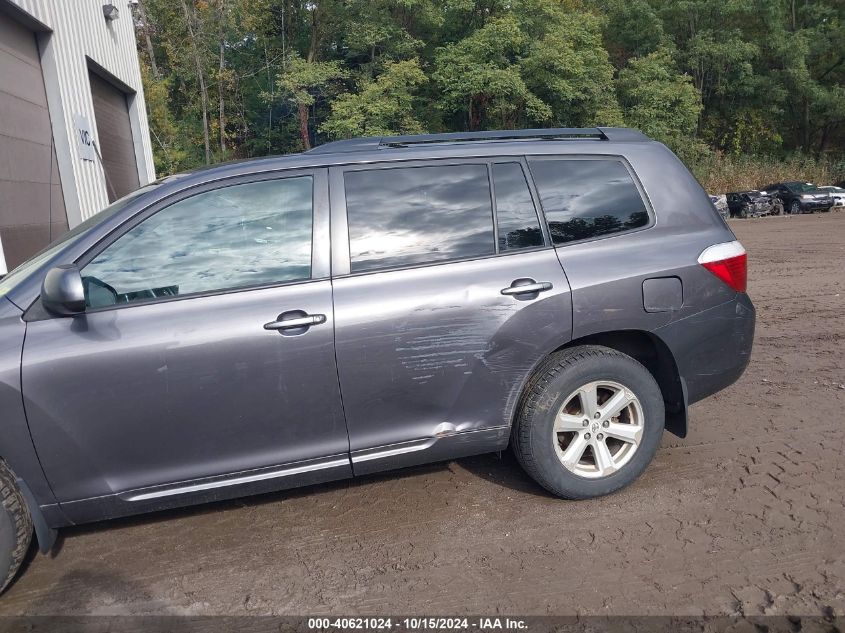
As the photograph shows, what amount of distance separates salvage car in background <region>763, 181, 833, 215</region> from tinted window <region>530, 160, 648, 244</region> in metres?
29.6

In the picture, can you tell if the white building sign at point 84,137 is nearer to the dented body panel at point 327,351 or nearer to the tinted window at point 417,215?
the dented body panel at point 327,351

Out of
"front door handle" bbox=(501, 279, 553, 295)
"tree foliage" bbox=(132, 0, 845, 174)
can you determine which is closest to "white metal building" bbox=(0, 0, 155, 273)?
"front door handle" bbox=(501, 279, 553, 295)

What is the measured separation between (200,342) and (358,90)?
92.8 ft

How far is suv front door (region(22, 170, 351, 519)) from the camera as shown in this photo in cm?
264

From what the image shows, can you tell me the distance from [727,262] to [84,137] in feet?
31.0

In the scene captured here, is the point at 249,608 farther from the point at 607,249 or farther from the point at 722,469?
the point at 722,469

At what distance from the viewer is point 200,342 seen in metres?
2.73

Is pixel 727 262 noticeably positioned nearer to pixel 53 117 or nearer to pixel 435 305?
pixel 435 305

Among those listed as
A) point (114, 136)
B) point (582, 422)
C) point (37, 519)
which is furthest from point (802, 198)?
point (37, 519)

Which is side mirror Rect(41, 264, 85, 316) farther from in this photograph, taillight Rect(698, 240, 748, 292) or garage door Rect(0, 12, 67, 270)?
garage door Rect(0, 12, 67, 270)

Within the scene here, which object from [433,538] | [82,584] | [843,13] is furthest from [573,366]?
[843,13]

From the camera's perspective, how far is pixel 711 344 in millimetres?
3385

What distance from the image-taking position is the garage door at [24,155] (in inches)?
292

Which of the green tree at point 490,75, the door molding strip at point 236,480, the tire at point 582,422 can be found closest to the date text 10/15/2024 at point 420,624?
the door molding strip at point 236,480
